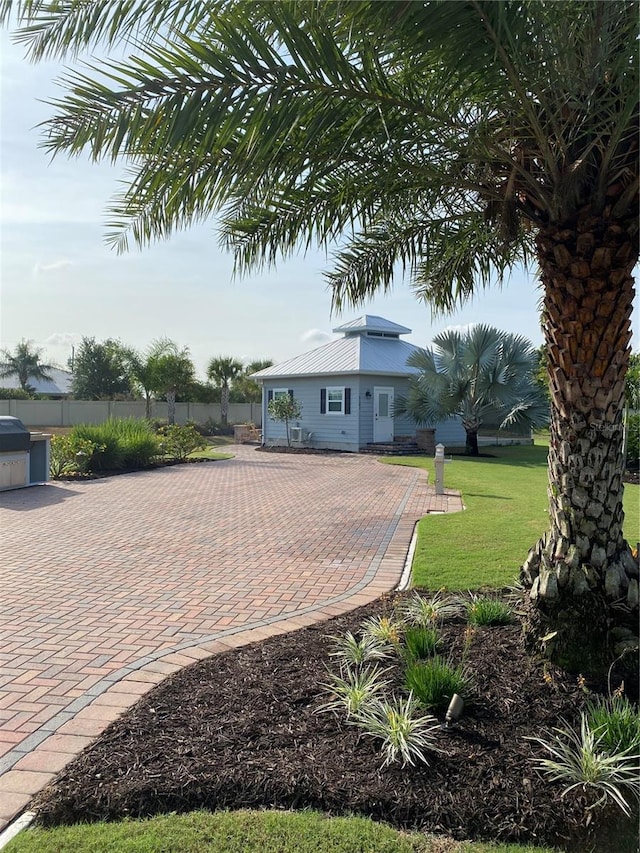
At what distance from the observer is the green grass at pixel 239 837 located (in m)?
2.66

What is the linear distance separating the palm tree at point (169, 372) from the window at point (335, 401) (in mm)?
12754

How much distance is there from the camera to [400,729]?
332cm

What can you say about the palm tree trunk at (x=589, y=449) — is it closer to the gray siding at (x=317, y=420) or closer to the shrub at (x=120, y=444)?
the shrub at (x=120, y=444)

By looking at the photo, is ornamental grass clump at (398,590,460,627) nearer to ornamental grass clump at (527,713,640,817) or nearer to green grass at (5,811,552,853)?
ornamental grass clump at (527,713,640,817)

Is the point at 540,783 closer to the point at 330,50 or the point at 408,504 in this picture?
the point at 330,50

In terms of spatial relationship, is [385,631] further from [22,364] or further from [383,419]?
[22,364]

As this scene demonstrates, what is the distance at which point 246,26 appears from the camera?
3.34 meters

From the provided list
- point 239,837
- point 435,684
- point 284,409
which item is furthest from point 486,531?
point 284,409

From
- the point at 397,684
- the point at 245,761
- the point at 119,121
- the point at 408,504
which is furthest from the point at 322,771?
the point at 408,504

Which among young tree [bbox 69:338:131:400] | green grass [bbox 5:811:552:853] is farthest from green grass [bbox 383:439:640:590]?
young tree [bbox 69:338:131:400]

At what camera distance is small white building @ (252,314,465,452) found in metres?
25.3

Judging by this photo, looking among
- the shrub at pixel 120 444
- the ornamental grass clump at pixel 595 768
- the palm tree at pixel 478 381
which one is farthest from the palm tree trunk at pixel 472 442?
the ornamental grass clump at pixel 595 768

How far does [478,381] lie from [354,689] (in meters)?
19.8

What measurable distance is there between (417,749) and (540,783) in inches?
22.9
